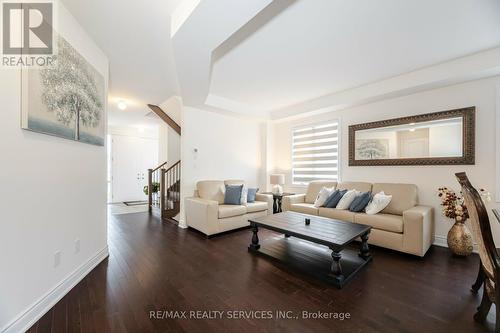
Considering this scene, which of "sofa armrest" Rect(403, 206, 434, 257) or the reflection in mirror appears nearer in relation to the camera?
"sofa armrest" Rect(403, 206, 434, 257)

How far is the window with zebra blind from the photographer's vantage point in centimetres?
454

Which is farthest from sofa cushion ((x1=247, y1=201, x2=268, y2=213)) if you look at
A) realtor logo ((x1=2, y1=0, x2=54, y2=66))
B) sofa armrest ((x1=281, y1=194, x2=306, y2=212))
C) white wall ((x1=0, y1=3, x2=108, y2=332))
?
realtor logo ((x1=2, y1=0, x2=54, y2=66))

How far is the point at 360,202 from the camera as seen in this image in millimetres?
3385

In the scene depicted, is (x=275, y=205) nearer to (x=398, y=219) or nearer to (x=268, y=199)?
(x=268, y=199)

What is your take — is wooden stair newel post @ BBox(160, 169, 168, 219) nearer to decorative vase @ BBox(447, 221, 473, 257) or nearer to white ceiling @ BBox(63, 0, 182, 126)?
white ceiling @ BBox(63, 0, 182, 126)

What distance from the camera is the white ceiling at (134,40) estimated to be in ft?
6.19

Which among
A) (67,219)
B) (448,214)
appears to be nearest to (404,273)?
(448,214)

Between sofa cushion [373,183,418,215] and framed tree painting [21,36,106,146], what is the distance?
4.39m

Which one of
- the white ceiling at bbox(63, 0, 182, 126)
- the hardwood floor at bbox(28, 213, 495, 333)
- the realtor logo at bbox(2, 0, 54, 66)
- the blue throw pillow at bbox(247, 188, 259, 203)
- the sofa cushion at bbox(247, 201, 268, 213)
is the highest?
the white ceiling at bbox(63, 0, 182, 126)

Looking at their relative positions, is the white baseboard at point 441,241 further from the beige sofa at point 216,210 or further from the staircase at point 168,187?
the staircase at point 168,187

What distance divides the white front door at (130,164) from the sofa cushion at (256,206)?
216 inches

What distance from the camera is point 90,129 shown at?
7.63 ft

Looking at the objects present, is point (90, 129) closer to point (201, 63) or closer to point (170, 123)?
point (201, 63)

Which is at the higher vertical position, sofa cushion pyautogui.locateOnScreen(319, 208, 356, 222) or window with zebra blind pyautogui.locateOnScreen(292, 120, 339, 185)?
window with zebra blind pyautogui.locateOnScreen(292, 120, 339, 185)
